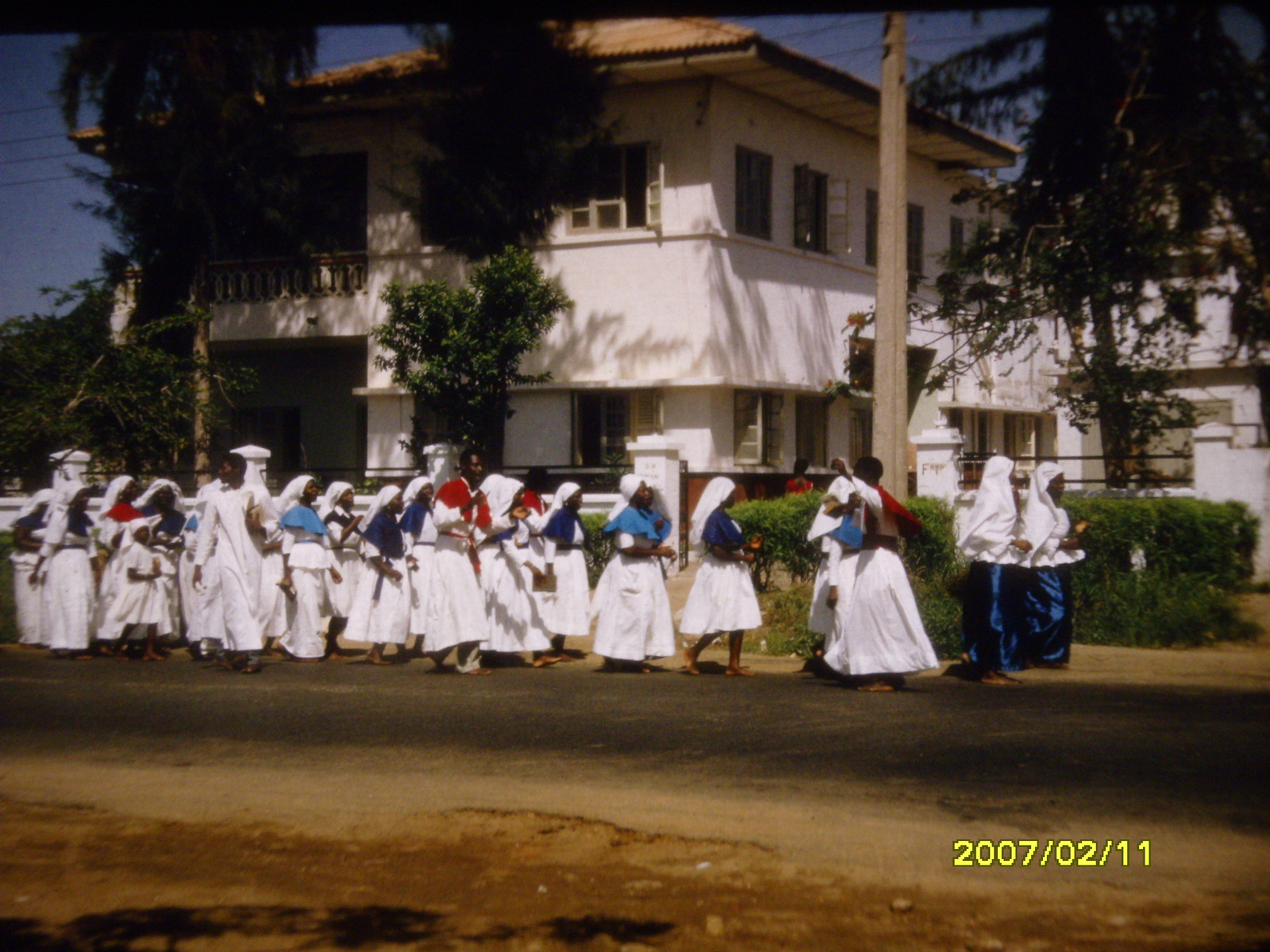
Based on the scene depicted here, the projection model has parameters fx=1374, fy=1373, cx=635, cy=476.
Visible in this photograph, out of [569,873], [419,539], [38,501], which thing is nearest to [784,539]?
[419,539]

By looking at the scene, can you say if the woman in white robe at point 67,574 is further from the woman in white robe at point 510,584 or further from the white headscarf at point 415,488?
the woman in white robe at point 510,584

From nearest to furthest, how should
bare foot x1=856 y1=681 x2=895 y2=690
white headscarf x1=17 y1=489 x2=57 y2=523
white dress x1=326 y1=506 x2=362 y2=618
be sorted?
bare foot x1=856 y1=681 x2=895 y2=690 → white dress x1=326 y1=506 x2=362 y2=618 → white headscarf x1=17 y1=489 x2=57 y2=523

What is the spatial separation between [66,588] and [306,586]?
3059mm

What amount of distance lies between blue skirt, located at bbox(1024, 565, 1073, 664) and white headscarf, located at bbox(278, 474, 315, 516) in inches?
280

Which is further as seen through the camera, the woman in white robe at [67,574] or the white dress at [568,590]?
the woman in white robe at [67,574]

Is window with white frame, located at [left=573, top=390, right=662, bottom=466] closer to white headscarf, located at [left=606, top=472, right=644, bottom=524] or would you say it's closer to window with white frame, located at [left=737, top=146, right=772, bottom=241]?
window with white frame, located at [left=737, top=146, right=772, bottom=241]

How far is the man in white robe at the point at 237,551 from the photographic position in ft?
42.4

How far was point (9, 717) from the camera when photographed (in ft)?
35.0

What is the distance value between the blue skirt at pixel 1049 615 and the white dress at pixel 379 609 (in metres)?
6.17

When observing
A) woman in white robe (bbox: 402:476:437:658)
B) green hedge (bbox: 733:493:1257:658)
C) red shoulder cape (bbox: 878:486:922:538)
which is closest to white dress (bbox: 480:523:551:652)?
woman in white robe (bbox: 402:476:437:658)

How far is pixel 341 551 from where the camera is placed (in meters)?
15.5

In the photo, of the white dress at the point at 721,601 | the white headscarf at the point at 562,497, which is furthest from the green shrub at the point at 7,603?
the white dress at the point at 721,601

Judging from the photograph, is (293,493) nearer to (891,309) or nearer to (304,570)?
(304,570)

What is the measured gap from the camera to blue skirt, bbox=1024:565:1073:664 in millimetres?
12164
